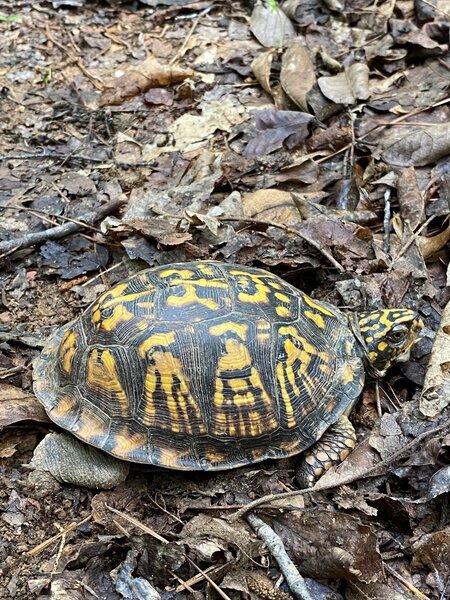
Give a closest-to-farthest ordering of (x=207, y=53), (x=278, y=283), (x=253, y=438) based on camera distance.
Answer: (x=253, y=438), (x=278, y=283), (x=207, y=53)

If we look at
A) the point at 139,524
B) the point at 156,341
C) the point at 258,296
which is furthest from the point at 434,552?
the point at 156,341

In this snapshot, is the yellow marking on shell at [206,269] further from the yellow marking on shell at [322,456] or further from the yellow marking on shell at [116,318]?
the yellow marking on shell at [322,456]

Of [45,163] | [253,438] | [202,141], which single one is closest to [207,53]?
[202,141]

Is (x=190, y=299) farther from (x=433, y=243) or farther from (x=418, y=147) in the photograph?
(x=418, y=147)

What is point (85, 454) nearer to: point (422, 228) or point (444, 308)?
point (444, 308)

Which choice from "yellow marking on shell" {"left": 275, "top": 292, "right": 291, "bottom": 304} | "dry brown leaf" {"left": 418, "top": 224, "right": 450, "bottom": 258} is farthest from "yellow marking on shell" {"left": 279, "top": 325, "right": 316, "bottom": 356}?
"dry brown leaf" {"left": 418, "top": 224, "right": 450, "bottom": 258}

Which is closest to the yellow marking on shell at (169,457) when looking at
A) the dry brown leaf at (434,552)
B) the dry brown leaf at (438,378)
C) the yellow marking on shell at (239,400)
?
the yellow marking on shell at (239,400)
